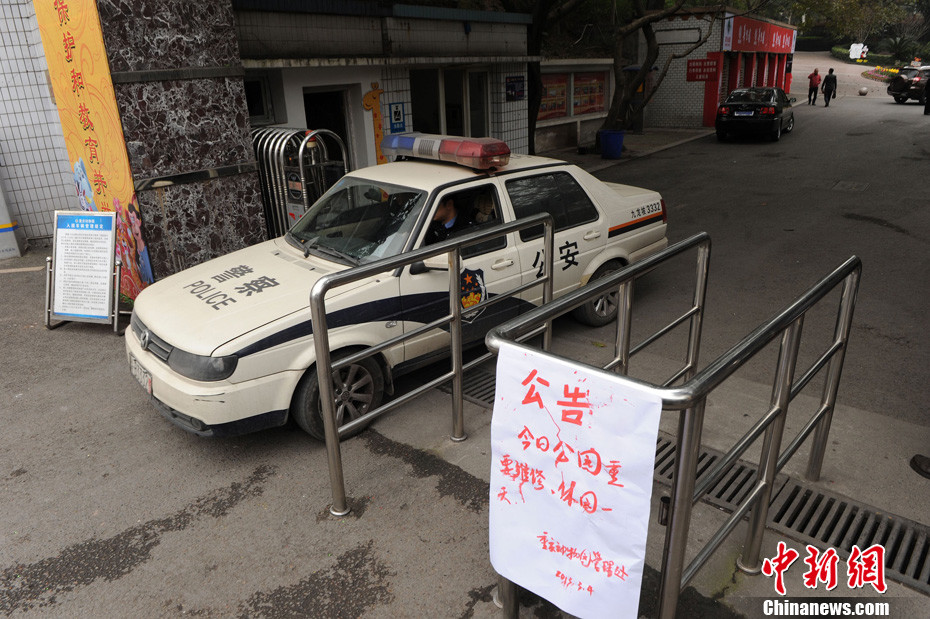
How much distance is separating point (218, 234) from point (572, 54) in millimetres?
15083

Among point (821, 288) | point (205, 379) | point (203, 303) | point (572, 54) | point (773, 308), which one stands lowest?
point (773, 308)

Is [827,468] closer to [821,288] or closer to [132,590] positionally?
[821,288]

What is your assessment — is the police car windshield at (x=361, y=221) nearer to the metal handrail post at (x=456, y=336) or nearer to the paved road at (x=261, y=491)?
the metal handrail post at (x=456, y=336)

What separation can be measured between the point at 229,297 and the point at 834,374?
12.1ft

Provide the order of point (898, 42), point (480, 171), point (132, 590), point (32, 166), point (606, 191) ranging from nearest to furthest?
point (132, 590), point (480, 171), point (606, 191), point (32, 166), point (898, 42)

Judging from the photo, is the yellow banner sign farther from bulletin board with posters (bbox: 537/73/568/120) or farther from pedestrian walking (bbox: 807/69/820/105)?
pedestrian walking (bbox: 807/69/820/105)

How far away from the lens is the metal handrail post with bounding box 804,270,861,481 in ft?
11.0

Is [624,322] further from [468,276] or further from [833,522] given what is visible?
[468,276]

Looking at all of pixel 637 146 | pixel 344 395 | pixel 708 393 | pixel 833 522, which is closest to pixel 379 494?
pixel 344 395

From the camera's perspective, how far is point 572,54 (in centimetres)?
1934

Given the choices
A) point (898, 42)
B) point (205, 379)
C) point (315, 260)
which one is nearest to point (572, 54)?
point (315, 260)

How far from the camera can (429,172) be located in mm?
5246

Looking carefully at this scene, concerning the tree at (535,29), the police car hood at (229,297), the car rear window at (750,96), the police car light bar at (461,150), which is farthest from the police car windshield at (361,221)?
the car rear window at (750,96)

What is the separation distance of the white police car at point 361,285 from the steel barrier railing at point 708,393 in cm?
172
